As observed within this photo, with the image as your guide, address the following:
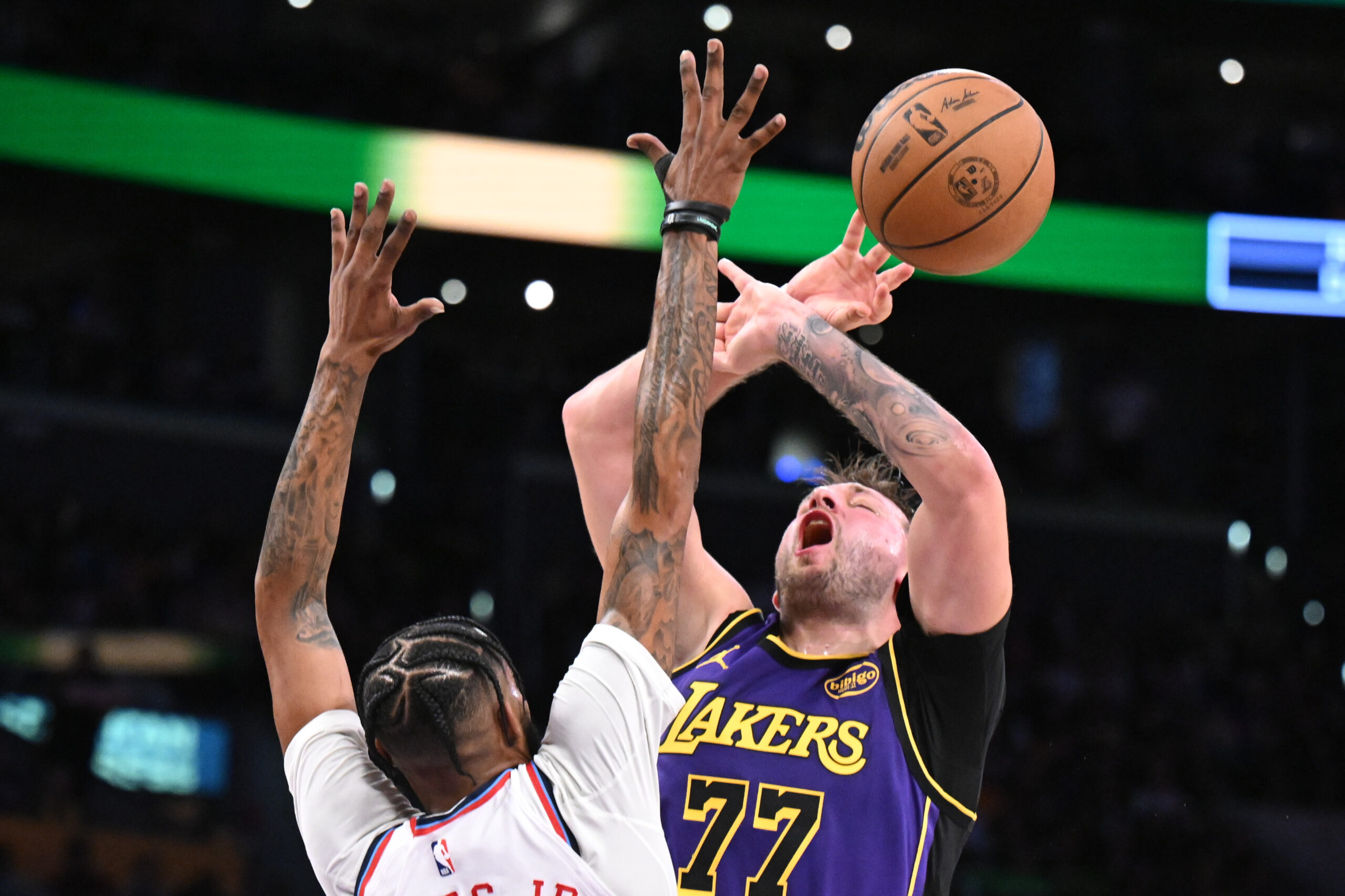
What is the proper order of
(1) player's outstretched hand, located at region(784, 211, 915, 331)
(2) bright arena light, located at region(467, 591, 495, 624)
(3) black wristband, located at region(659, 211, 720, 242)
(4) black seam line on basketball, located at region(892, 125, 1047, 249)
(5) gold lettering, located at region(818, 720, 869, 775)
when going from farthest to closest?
(2) bright arena light, located at region(467, 591, 495, 624) → (1) player's outstretched hand, located at region(784, 211, 915, 331) → (4) black seam line on basketball, located at region(892, 125, 1047, 249) → (5) gold lettering, located at region(818, 720, 869, 775) → (3) black wristband, located at region(659, 211, 720, 242)

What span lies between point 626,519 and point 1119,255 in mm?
11323

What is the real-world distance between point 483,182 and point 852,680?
30.9 ft

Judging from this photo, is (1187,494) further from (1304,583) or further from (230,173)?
(230,173)

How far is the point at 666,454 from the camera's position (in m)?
2.28

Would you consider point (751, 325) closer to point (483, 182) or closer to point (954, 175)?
point (954, 175)

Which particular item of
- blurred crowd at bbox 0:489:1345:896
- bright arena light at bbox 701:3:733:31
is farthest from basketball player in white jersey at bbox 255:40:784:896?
bright arena light at bbox 701:3:733:31

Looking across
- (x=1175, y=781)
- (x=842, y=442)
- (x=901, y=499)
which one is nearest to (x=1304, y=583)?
(x=1175, y=781)

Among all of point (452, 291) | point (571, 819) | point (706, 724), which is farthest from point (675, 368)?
point (452, 291)

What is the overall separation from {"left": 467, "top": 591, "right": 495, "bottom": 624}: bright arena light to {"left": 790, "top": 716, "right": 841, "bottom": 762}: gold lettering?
30.1 ft

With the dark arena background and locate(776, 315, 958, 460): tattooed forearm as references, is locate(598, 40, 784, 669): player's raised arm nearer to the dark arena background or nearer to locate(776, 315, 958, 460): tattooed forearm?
locate(776, 315, 958, 460): tattooed forearm

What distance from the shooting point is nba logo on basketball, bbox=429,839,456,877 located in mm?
2133

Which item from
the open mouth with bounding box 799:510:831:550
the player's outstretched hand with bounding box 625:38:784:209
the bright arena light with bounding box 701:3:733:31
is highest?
the bright arena light with bounding box 701:3:733:31

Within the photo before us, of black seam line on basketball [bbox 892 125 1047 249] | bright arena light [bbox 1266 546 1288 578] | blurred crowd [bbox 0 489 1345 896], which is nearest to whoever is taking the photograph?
black seam line on basketball [bbox 892 125 1047 249]

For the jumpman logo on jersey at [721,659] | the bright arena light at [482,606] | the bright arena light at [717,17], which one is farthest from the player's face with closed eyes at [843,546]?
the bright arena light at [717,17]
